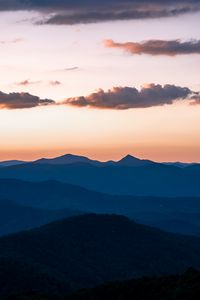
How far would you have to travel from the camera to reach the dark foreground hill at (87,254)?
128 m

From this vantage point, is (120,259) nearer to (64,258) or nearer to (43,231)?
(64,258)

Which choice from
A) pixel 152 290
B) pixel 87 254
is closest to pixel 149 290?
pixel 152 290

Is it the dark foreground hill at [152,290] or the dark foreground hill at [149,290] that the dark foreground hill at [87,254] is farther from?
the dark foreground hill at [152,290]

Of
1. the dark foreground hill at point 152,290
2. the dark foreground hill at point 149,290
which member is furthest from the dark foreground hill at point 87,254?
the dark foreground hill at point 152,290

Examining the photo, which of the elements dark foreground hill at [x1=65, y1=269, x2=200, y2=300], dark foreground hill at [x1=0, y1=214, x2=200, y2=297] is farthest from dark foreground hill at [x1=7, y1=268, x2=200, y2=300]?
dark foreground hill at [x1=0, y1=214, x2=200, y2=297]

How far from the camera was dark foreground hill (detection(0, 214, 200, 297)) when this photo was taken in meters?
128

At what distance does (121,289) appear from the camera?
254 ft

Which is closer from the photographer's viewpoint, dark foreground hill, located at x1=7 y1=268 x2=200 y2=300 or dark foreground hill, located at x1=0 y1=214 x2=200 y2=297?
dark foreground hill, located at x1=7 y1=268 x2=200 y2=300

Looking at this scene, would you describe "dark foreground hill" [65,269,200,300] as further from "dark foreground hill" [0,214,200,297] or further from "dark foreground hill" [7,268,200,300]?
"dark foreground hill" [0,214,200,297]

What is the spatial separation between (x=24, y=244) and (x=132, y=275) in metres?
31.8

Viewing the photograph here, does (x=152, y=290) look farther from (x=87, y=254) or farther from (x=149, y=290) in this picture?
(x=87, y=254)

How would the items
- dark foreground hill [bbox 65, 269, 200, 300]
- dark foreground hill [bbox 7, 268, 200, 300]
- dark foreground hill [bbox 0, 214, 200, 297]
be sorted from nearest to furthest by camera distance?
dark foreground hill [bbox 65, 269, 200, 300] < dark foreground hill [bbox 7, 268, 200, 300] < dark foreground hill [bbox 0, 214, 200, 297]

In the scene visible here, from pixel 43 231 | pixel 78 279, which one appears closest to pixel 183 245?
pixel 43 231

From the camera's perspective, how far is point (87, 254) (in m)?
168
